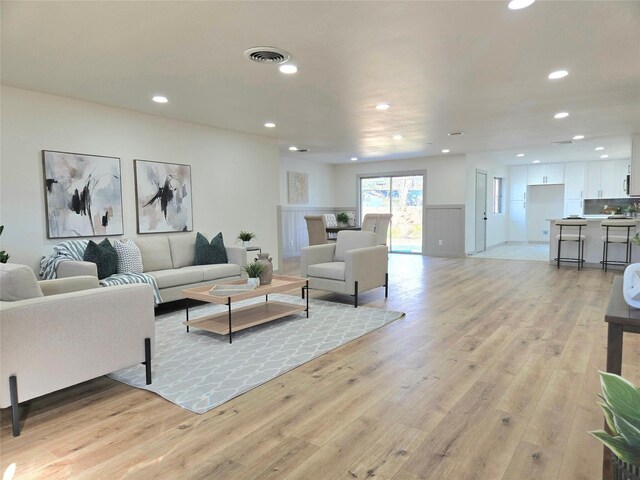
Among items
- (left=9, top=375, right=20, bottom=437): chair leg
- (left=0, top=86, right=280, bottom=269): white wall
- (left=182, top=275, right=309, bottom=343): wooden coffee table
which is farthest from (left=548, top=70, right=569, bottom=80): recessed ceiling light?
(left=9, top=375, right=20, bottom=437): chair leg

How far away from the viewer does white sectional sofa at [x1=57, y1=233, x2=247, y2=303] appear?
14.3ft

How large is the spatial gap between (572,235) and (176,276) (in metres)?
7.36

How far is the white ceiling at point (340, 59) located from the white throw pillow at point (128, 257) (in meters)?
1.64

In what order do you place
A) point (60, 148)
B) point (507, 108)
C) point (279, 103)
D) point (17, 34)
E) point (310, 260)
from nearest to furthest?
point (17, 34), point (60, 148), point (279, 103), point (507, 108), point (310, 260)

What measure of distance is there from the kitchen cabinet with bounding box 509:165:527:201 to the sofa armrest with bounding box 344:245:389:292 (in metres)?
8.84

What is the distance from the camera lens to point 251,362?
303 cm

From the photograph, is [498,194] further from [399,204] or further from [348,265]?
[348,265]

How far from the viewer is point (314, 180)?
10.4 meters

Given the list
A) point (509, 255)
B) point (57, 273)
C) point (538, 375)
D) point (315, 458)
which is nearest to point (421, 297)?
point (538, 375)

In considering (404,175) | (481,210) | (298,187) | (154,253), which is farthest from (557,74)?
(481,210)

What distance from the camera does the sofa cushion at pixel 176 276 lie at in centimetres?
432

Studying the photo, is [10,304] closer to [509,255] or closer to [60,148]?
[60,148]

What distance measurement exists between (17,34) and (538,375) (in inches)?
172

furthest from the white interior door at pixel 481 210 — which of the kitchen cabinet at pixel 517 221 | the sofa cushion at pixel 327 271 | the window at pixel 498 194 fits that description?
the sofa cushion at pixel 327 271
